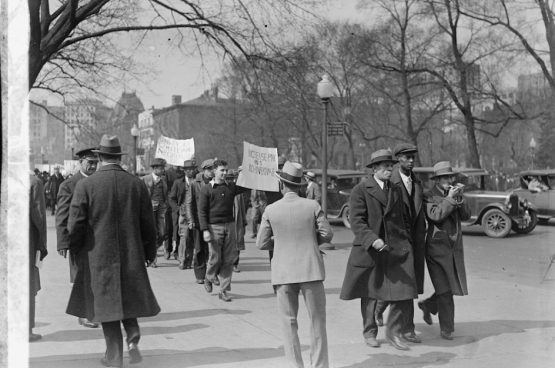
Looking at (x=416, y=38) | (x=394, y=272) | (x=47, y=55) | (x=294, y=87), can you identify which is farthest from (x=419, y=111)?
(x=394, y=272)

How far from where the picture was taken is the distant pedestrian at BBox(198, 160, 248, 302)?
8711mm

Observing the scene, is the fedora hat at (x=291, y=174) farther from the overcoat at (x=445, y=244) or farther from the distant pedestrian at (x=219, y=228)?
the distant pedestrian at (x=219, y=228)

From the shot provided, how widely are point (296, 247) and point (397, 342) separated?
65.6 inches

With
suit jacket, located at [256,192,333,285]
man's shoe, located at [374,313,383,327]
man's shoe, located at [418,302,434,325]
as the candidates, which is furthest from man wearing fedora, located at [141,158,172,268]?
suit jacket, located at [256,192,333,285]

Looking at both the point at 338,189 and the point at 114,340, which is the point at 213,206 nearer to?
the point at 114,340

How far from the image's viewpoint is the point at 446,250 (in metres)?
6.82

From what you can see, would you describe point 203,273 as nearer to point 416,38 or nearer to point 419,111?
point 416,38

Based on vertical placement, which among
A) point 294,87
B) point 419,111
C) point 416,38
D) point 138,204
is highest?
point 416,38

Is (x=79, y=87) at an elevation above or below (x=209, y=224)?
above

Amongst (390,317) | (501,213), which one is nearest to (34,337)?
(390,317)

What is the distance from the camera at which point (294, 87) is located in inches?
524

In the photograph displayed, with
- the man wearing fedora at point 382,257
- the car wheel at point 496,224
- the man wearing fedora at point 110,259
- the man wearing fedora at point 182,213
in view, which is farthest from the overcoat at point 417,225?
the car wheel at point 496,224

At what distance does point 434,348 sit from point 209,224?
359cm

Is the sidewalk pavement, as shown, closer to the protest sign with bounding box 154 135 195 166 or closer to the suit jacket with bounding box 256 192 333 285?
the suit jacket with bounding box 256 192 333 285
